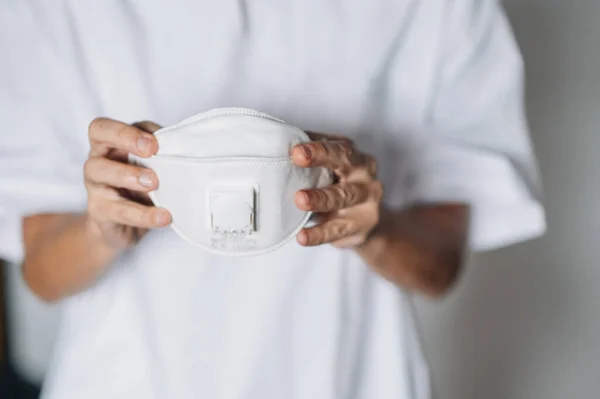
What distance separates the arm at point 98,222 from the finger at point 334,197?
0.28 ft

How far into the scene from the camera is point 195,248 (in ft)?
1.87

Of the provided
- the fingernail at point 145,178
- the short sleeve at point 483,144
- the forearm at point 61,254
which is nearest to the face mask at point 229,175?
the fingernail at point 145,178

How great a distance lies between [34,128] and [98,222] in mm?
143

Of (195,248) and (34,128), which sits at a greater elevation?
(34,128)

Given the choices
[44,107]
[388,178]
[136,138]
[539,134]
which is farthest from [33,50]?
[539,134]

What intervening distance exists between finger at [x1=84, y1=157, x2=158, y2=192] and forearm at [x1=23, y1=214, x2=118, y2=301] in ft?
0.22

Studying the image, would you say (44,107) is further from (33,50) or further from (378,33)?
(378,33)

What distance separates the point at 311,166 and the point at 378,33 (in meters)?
0.20

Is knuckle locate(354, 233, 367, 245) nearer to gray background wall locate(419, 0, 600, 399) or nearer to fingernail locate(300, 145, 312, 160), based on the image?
fingernail locate(300, 145, 312, 160)

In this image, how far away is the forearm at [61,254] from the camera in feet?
1.71

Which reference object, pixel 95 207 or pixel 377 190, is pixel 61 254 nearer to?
pixel 95 207

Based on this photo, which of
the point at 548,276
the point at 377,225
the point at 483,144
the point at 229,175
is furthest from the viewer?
the point at 548,276

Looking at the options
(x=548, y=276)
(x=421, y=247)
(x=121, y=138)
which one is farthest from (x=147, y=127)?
(x=548, y=276)

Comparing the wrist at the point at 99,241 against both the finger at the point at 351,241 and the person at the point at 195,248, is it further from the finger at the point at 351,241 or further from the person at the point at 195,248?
the finger at the point at 351,241
